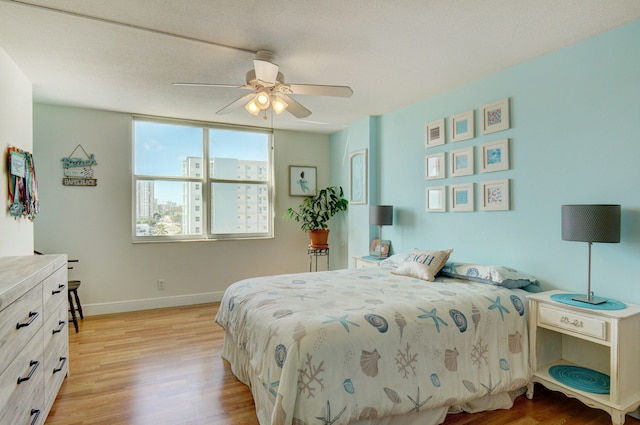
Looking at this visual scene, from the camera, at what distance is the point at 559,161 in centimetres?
257

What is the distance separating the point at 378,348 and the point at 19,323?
1709 millimetres

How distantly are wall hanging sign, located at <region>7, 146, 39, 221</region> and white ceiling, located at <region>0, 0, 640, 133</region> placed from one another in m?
0.76

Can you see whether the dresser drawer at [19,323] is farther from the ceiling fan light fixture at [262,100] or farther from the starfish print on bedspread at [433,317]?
the starfish print on bedspread at [433,317]

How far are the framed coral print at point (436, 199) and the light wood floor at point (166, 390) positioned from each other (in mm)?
1719

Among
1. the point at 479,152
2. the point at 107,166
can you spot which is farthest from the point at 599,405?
the point at 107,166

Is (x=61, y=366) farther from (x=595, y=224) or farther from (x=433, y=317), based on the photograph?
(x=595, y=224)

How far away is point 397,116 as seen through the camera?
413 centimetres

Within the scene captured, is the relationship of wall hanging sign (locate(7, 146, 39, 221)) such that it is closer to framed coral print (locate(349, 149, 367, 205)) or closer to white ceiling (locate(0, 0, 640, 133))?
white ceiling (locate(0, 0, 640, 133))

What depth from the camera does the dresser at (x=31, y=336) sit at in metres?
1.43

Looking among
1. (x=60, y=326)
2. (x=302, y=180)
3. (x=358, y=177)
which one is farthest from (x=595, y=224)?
(x=302, y=180)

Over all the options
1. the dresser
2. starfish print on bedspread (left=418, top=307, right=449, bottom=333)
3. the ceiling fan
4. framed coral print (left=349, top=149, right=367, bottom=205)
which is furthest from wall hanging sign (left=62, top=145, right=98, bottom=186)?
starfish print on bedspread (left=418, top=307, right=449, bottom=333)

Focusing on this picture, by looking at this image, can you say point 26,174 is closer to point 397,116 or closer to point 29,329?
point 29,329

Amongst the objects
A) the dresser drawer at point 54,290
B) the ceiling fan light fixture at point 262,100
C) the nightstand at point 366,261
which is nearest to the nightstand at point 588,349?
the nightstand at point 366,261

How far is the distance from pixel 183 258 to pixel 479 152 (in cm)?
379
